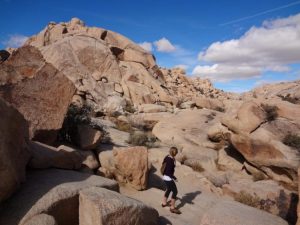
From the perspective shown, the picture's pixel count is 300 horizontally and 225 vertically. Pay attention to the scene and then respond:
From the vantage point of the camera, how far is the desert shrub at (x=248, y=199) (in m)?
10.4

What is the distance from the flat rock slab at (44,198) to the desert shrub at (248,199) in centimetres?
549

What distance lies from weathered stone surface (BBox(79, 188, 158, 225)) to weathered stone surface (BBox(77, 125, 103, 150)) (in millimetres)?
4019

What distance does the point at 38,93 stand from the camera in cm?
913

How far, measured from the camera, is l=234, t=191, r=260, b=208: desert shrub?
10383 millimetres

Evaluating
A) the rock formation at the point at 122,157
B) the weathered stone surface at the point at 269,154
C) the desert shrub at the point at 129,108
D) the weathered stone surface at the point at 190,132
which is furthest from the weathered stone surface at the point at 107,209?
the desert shrub at the point at 129,108

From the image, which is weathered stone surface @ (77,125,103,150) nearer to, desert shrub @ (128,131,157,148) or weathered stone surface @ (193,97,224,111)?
desert shrub @ (128,131,157,148)

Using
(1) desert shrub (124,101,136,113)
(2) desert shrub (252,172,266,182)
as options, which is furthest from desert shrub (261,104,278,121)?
(1) desert shrub (124,101,136,113)

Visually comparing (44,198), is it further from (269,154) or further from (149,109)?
(149,109)

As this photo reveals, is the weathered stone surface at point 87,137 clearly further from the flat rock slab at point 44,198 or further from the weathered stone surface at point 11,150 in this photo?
the weathered stone surface at point 11,150

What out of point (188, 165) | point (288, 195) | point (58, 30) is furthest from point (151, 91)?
point (288, 195)

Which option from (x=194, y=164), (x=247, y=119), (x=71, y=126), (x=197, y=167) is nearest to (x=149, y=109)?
(x=194, y=164)

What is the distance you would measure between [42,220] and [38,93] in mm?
4567

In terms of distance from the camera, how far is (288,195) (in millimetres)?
10734

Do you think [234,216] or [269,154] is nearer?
[234,216]
